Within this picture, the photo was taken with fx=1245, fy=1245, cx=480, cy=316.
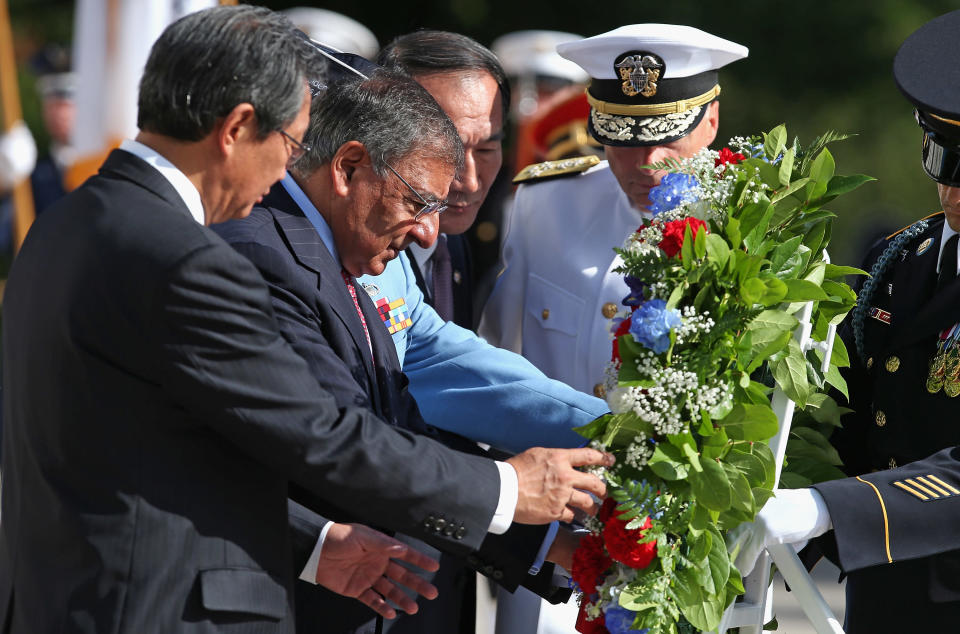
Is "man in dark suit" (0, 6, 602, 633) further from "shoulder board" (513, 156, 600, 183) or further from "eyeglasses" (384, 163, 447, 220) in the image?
"shoulder board" (513, 156, 600, 183)

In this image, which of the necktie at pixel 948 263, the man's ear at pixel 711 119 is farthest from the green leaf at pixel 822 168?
the man's ear at pixel 711 119

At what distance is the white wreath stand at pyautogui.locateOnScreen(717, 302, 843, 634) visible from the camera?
8.71 feet

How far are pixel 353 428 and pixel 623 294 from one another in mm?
1441

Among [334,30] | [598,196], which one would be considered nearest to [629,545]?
[598,196]

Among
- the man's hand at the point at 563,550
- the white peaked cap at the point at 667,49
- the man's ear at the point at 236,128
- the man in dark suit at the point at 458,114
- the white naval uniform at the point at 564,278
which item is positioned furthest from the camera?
the man in dark suit at the point at 458,114

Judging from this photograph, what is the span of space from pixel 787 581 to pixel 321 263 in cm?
127

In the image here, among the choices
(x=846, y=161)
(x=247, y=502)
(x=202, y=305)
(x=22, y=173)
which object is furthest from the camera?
(x=846, y=161)

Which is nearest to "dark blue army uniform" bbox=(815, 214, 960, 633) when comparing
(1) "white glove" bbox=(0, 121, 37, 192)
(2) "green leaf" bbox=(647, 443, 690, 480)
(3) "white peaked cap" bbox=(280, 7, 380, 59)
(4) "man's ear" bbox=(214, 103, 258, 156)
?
(2) "green leaf" bbox=(647, 443, 690, 480)

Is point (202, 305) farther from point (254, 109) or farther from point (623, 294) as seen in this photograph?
point (623, 294)

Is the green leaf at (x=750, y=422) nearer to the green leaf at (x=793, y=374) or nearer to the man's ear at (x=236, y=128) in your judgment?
the green leaf at (x=793, y=374)

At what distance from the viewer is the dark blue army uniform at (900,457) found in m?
2.77

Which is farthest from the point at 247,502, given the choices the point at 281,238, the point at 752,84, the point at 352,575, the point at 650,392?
the point at 752,84

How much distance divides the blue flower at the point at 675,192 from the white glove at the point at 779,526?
0.67m

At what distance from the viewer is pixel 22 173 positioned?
332 inches
